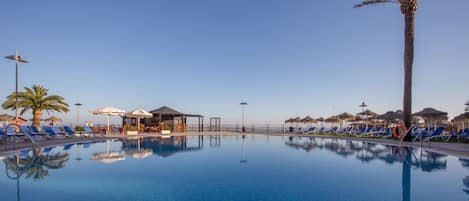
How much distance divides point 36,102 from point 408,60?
22280 millimetres

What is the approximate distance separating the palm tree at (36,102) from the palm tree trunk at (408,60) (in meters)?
21.3

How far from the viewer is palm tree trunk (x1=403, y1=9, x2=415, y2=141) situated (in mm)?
12258

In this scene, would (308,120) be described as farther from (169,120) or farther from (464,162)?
(464,162)

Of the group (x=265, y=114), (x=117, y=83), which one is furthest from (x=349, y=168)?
(x=265, y=114)

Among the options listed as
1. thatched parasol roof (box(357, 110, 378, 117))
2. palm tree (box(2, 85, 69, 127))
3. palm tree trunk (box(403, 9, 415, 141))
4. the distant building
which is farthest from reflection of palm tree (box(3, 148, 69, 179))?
thatched parasol roof (box(357, 110, 378, 117))

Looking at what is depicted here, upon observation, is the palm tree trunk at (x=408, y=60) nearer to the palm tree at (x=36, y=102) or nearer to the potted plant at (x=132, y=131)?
A: the potted plant at (x=132, y=131)

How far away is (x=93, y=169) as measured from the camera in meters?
6.16

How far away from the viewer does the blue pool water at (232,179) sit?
4.07 metres

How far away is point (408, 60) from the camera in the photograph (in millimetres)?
12375

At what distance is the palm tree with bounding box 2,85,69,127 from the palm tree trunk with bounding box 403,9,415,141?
69.7 feet

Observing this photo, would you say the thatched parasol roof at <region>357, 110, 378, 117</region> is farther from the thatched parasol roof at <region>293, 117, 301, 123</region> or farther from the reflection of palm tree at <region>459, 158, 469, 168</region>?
the reflection of palm tree at <region>459, 158, 469, 168</region>

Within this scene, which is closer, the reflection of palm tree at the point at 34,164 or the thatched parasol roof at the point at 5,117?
the reflection of palm tree at the point at 34,164

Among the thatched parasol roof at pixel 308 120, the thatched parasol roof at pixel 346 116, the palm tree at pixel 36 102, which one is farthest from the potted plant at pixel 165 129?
the thatched parasol roof at pixel 346 116

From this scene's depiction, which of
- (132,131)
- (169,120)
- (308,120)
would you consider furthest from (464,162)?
(169,120)
